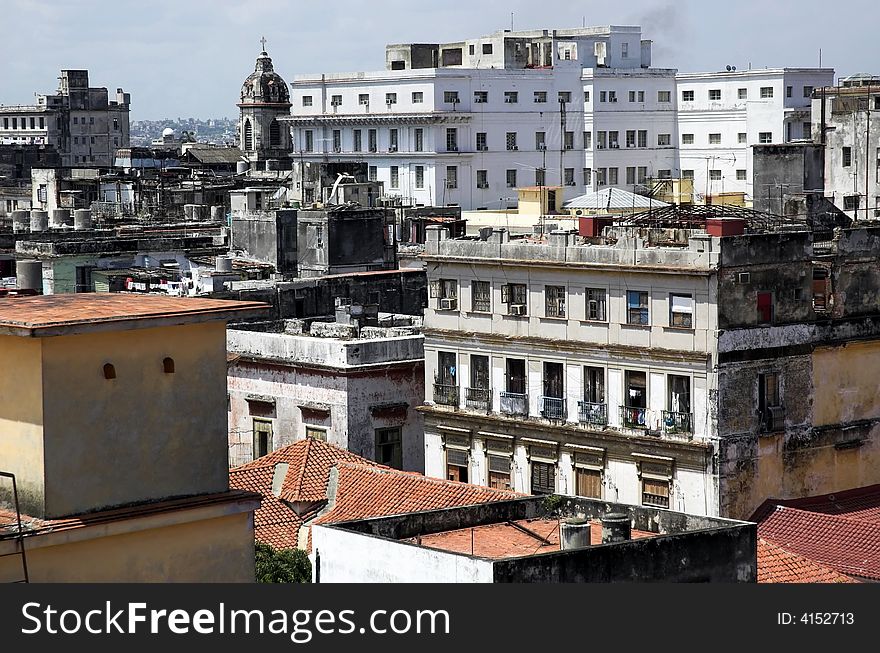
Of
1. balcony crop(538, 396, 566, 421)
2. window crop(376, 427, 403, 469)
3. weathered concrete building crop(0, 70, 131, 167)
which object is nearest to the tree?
balcony crop(538, 396, 566, 421)

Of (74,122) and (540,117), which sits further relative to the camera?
(74,122)

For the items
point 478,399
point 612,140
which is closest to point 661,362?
point 478,399

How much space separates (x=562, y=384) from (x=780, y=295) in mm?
5257

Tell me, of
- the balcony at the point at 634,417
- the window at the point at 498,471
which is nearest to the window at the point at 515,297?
the window at the point at 498,471

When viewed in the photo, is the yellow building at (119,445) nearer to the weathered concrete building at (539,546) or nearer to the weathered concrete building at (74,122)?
the weathered concrete building at (539,546)

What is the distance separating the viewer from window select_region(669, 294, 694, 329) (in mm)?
41312

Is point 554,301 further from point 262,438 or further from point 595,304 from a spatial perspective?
point 262,438

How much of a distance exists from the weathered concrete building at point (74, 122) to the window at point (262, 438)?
13897cm

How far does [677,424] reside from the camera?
135 ft

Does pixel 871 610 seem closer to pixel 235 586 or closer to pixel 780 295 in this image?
pixel 235 586

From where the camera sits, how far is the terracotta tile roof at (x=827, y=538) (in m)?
36.0

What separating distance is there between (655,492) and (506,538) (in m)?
12.8

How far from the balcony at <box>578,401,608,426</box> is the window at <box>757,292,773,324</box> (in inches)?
153

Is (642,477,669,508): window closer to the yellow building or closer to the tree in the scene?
the tree
